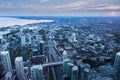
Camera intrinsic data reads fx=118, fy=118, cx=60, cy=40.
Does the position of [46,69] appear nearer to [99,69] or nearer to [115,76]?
[99,69]

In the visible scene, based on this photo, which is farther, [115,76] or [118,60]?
[118,60]

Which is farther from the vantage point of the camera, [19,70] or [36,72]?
[19,70]

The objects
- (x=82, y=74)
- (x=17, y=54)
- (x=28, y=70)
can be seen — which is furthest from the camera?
(x=17, y=54)

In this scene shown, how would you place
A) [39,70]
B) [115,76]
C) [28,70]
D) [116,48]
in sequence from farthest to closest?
[116,48] → [28,70] → [115,76] → [39,70]

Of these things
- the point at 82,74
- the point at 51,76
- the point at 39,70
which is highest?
the point at 39,70

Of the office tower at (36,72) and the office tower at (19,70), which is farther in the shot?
the office tower at (19,70)

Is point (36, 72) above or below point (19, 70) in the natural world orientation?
above

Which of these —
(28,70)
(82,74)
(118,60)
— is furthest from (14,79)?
(118,60)

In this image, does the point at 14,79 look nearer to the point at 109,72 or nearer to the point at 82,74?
the point at 82,74

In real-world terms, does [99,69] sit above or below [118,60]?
below

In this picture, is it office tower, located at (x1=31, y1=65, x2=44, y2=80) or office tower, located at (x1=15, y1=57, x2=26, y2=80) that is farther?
office tower, located at (x1=15, y1=57, x2=26, y2=80)
